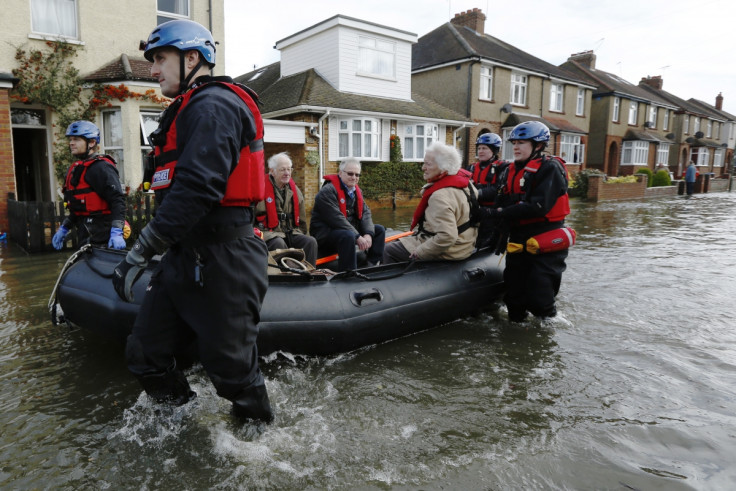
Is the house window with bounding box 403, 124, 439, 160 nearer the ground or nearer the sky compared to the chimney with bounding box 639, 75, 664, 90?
nearer the ground

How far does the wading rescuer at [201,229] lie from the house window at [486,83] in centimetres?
2281

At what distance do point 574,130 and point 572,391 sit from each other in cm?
2754

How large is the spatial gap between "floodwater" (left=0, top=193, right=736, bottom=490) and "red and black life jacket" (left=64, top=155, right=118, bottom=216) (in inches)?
48.7

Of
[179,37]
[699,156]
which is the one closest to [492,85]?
[179,37]

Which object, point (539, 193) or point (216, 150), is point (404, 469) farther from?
point (539, 193)

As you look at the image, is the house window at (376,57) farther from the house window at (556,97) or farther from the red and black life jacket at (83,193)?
the red and black life jacket at (83,193)

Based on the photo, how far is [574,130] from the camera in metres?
28.2

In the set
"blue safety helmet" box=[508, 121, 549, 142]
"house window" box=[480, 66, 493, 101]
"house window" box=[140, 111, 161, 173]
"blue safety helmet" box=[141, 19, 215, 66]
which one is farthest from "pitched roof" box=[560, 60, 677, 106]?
"blue safety helmet" box=[141, 19, 215, 66]

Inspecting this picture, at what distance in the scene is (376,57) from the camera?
1914 cm

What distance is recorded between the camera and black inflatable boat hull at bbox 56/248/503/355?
3.94m

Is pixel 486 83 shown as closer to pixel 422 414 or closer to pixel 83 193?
pixel 83 193

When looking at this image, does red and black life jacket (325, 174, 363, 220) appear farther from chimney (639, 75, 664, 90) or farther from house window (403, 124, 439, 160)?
chimney (639, 75, 664, 90)

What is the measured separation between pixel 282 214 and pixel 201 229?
10.8 ft

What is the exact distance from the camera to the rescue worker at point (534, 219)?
501 centimetres
